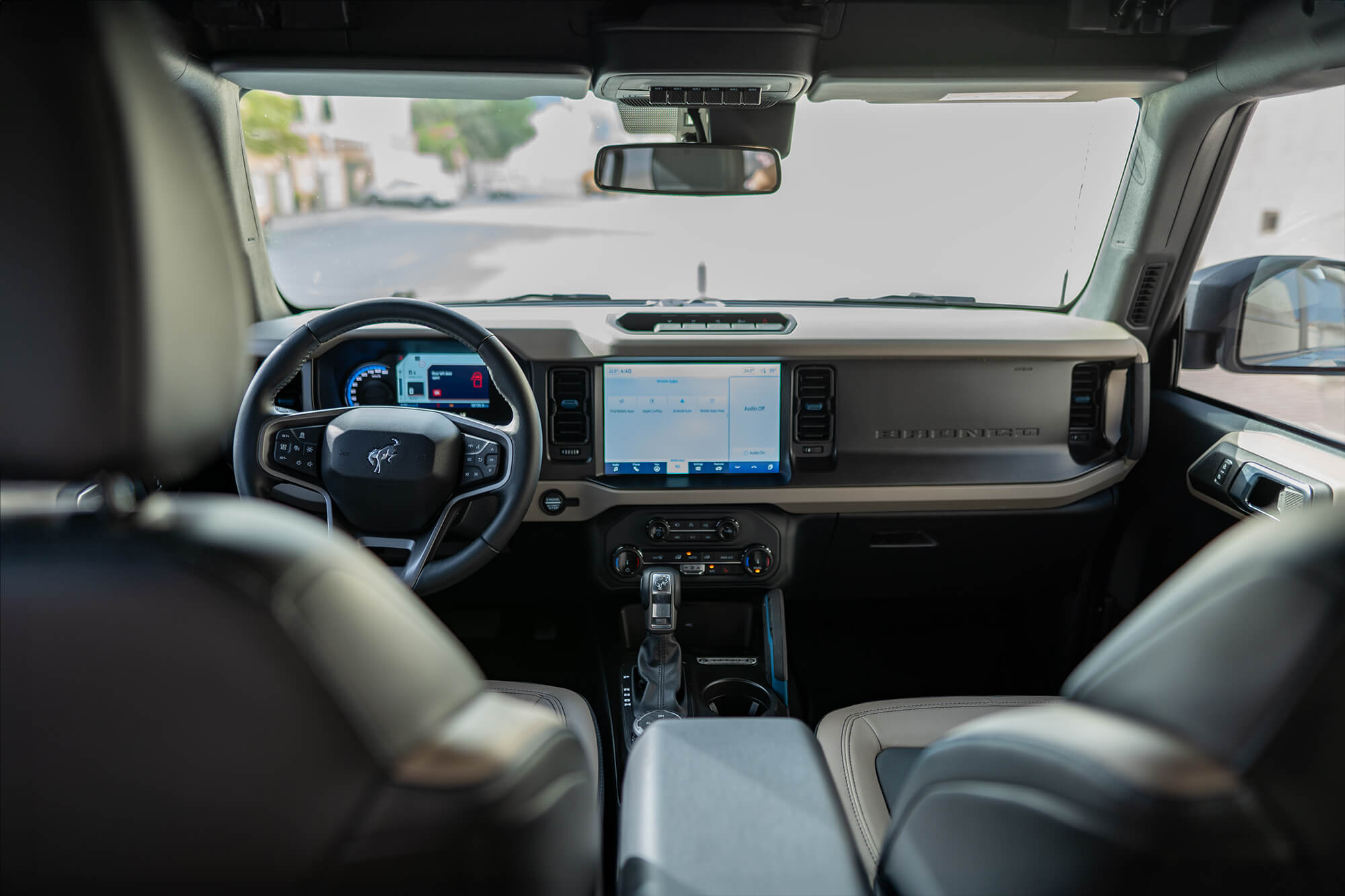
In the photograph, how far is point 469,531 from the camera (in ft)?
9.55

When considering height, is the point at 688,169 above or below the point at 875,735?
above

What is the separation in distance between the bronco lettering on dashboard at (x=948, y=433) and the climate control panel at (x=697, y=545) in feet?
1.58

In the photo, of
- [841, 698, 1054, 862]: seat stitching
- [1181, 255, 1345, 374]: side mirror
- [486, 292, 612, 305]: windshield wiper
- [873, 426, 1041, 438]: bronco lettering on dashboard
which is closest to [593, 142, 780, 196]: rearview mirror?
[486, 292, 612, 305]: windshield wiper

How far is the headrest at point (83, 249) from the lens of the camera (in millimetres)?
821

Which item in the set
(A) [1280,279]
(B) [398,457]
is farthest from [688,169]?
(A) [1280,279]

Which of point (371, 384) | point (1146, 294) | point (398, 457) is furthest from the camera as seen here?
point (1146, 294)

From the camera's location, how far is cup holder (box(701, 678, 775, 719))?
10.0 ft

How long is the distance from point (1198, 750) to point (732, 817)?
0.74 m

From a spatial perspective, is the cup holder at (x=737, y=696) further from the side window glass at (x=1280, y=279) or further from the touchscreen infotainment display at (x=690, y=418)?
the side window glass at (x=1280, y=279)

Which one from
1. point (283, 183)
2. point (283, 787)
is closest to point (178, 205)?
point (283, 787)

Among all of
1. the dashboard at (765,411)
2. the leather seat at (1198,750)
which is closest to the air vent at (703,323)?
the dashboard at (765,411)

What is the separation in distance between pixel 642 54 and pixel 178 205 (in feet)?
6.57

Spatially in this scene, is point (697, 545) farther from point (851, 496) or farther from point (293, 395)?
point (293, 395)

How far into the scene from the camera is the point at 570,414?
302 cm
